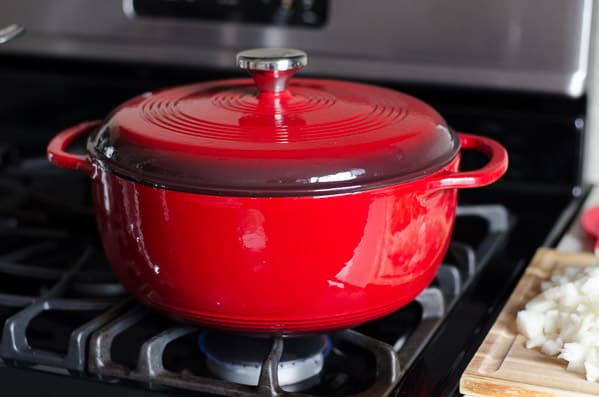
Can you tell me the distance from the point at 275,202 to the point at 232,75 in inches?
22.8

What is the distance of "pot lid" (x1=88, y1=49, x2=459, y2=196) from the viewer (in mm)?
667

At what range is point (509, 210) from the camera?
112cm

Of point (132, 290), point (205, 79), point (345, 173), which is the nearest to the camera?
point (345, 173)

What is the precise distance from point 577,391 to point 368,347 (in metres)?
0.18

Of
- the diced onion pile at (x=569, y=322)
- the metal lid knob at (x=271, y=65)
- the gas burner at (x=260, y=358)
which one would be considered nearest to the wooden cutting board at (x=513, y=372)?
the diced onion pile at (x=569, y=322)

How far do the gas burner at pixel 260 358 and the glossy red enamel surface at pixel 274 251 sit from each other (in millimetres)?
44

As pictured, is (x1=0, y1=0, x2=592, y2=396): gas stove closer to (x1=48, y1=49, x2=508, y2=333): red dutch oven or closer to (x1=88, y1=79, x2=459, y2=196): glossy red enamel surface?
(x1=48, y1=49, x2=508, y2=333): red dutch oven

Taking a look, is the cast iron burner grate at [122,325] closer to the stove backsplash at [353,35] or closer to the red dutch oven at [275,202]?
the red dutch oven at [275,202]

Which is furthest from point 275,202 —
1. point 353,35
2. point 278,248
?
point 353,35

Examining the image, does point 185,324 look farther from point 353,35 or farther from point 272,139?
point 353,35

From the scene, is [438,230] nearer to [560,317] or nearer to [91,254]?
[560,317]

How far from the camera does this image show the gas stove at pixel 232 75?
76cm

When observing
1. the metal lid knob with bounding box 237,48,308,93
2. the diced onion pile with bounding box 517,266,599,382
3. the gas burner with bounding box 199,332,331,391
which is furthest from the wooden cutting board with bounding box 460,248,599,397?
the metal lid knob with bounding box 237,48,308,93

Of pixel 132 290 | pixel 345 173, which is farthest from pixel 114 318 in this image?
pixel 345 173
